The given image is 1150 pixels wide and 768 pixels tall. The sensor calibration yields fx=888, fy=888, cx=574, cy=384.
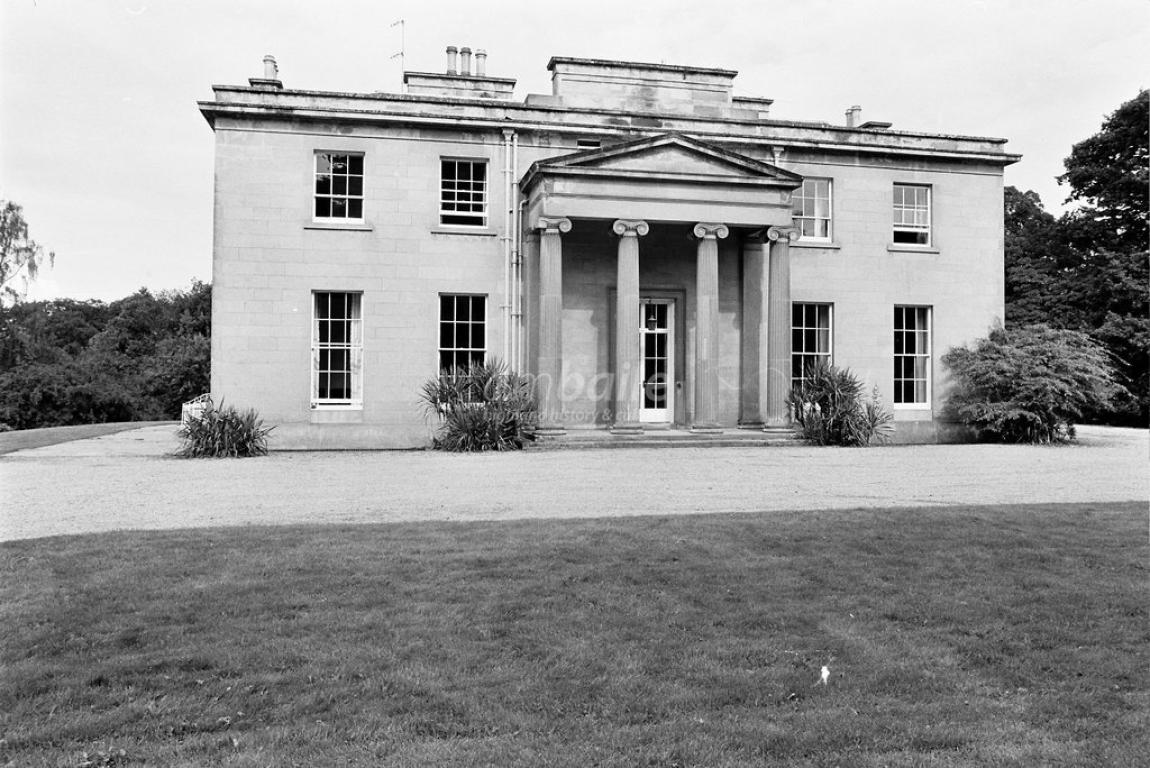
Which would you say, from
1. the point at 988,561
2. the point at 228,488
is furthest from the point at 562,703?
the point at 228,488

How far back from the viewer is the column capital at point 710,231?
63.3ft

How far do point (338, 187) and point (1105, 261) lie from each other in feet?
97.9

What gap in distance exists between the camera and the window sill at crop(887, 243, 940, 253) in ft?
72.7

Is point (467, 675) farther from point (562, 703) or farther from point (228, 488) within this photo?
point (228, 488)

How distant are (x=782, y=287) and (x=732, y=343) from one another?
2.01m

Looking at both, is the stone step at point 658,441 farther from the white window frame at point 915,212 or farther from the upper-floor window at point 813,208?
the white window frame at point 915,212

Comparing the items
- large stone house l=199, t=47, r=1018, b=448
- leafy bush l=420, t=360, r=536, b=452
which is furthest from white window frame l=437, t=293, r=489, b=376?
leafy bush l=420, t=360, r=536, b=452

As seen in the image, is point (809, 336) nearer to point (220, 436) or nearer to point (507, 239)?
point (507, 239)

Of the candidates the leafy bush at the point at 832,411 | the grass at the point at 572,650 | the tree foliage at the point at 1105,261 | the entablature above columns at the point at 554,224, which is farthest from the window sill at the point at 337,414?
the tree foliage at the point at 1105,261

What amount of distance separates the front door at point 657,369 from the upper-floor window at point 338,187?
6.98 metres

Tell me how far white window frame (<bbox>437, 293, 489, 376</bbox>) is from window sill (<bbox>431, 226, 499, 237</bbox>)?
1366 mm

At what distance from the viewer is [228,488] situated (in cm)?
1152

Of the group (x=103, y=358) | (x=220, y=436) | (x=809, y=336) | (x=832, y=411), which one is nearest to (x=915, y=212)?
(x=809, y=336)

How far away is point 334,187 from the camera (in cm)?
1977
